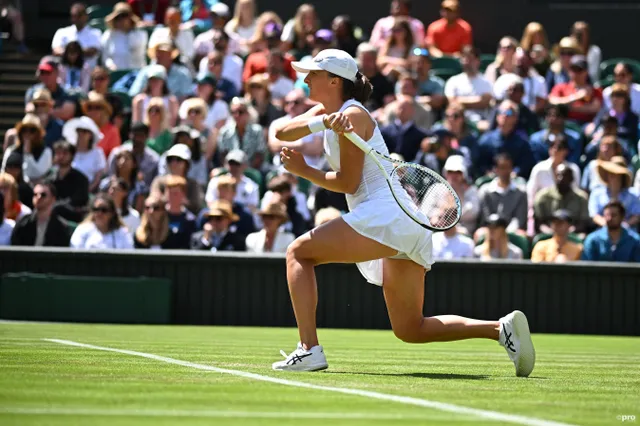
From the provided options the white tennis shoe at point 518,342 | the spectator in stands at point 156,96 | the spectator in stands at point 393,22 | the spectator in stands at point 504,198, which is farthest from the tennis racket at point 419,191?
the spectator in stands at point 393,22

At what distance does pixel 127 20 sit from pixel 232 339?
8.62 m

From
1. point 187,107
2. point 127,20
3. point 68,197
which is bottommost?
point 68,197

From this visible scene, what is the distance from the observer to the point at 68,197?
50.4 ft

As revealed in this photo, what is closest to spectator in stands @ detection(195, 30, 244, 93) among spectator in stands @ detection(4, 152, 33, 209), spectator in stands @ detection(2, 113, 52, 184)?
spectator in stands @ detection(2, 113, 52, 184)

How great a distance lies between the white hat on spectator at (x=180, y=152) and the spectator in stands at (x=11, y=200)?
5.91 feet

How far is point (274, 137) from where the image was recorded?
1312cm

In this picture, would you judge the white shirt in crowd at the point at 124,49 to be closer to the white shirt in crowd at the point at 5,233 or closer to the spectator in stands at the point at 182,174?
the spectator in stands at the point at 182,174

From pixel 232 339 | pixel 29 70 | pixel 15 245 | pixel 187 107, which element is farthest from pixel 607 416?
pixel 29 70

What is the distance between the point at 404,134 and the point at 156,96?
3424 millimetres

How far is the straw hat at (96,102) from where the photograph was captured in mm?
16812

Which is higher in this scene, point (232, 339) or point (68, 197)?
point (68, 197)

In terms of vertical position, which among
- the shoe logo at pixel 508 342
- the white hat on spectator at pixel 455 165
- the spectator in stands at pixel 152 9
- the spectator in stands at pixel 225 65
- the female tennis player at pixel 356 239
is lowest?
the shoe logo at pixel 508 342

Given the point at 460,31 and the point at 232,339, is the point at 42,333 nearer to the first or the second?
the point at 232,339

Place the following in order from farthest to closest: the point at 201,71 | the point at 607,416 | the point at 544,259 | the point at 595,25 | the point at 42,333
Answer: the point at 595,25
the point at 201,71
the point at 544,259
the point at 42,333
the point at 607,416
